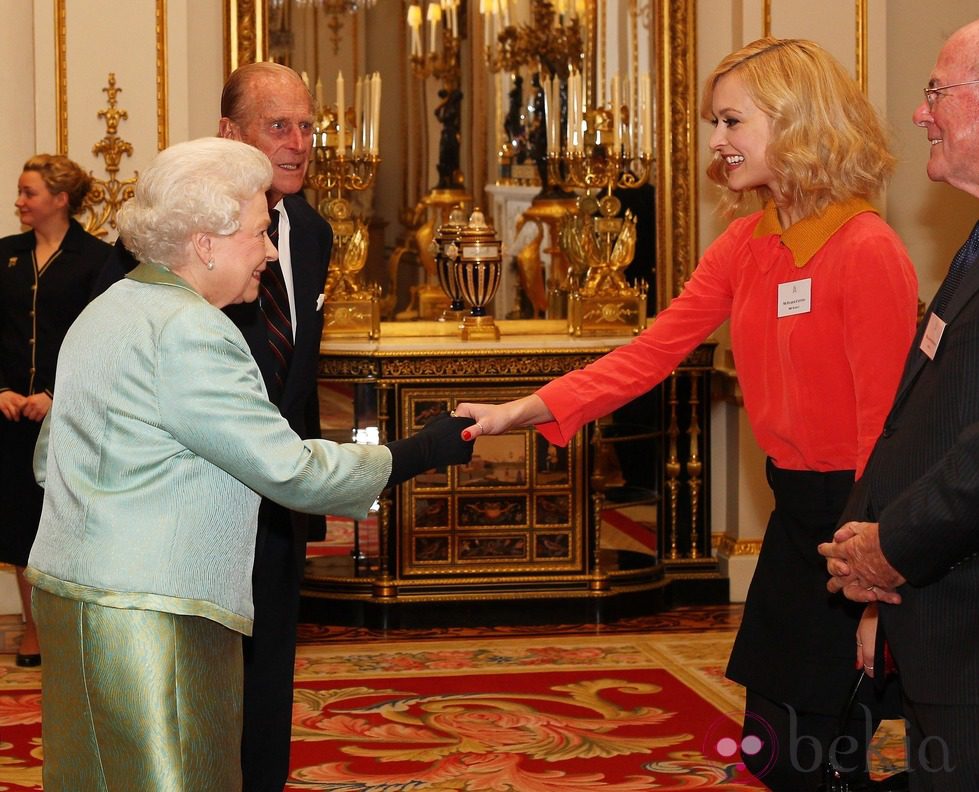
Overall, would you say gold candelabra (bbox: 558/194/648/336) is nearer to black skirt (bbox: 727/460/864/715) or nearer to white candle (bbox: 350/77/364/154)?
white candle (bbox: 350/77/364/154)

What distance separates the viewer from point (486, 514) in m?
5.88

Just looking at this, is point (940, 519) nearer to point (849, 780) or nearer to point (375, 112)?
point (849, 780)

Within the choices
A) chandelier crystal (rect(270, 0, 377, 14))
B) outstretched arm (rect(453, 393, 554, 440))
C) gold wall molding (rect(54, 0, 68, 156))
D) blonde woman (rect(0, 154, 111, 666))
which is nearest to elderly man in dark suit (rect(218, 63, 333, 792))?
outstretched arm (rect(453, 393, 554, 440))

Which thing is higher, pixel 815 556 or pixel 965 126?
pixel 965 126

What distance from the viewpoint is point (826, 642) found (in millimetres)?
2797

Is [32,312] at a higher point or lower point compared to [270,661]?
higher

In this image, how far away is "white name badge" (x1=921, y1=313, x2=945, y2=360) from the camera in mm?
2316

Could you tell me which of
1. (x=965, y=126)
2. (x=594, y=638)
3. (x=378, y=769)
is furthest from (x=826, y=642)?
(x=594, y=638)

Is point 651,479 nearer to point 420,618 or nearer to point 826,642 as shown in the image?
point 420,618

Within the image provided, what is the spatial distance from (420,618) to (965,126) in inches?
152

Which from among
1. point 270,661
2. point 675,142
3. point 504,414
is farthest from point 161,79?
point 270,661

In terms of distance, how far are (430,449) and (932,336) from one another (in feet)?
3.04

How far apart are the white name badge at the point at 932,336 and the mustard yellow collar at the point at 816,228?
0.46 m

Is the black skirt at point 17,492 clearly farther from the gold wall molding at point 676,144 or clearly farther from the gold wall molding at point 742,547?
the gold wall molding at point 742,547
